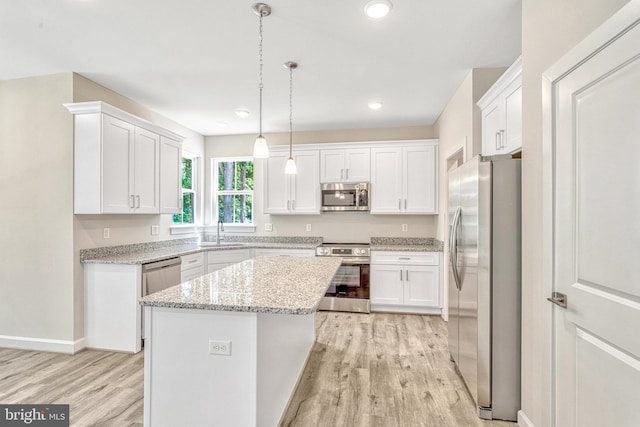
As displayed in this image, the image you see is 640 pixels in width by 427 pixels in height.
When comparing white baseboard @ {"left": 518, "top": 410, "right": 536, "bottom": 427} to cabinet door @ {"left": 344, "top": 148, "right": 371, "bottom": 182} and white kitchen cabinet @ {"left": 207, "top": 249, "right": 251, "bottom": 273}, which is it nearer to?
cabinet door @ {"left": 344, "top": 148, "right": 371, "bottom": 182}

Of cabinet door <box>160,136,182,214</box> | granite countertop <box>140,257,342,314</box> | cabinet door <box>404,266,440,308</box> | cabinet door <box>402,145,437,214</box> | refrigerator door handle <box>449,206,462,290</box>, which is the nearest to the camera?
granite countertop <box>140,257,342,314</box>

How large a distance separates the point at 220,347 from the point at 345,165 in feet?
11.2

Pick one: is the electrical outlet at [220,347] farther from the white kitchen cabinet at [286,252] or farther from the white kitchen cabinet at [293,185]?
the white kitchen cabinet at [293,185]

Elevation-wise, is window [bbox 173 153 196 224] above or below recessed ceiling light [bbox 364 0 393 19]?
below

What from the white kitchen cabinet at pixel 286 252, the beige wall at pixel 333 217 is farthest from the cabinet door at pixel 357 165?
the white kitchen cabinet at pixel 286 252

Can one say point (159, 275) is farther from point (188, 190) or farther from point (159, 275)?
point (188, 190)

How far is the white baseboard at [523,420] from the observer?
182 centimetres

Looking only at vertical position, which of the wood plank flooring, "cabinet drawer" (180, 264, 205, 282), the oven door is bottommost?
the wood plank flooring

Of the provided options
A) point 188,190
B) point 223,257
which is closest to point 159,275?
point 223,257

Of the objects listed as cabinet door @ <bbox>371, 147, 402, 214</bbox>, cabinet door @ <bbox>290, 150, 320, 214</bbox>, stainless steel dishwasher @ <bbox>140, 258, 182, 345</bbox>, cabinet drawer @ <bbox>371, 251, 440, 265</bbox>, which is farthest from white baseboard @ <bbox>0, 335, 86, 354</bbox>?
cabinet door @ <bbox>371, 147, 402, 214</bbox>

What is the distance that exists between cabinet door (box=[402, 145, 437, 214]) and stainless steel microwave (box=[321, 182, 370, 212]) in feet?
1.87

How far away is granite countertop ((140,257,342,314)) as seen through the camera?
145 centimetres

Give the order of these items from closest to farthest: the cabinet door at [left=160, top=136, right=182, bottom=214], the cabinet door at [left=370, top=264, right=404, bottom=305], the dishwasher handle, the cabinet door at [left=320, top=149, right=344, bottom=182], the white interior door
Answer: the white interior door
the dishwasher handle
the cabinet door at [left=160, top=136, right=182, bottom=214]
the cabinet door at [left=370, top=264, right=404, bottom=305]
the cabinet door at [left=320, top=149, right=344, bottom=182]

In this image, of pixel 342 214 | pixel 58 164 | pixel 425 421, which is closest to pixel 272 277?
pixel 425 421
